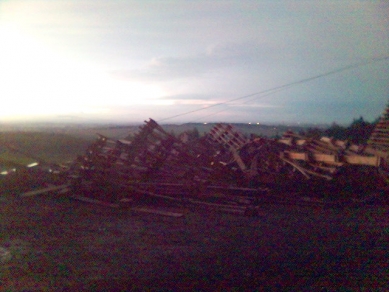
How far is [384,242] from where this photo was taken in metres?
6.68

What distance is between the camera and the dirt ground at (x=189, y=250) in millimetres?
4734

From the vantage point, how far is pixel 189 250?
5.95m

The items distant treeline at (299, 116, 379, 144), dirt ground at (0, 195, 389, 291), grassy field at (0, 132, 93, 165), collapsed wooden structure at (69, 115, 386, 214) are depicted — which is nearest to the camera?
dirt ground at (0, 195, 389, 291)

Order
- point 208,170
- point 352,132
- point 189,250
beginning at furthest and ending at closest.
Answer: point 352,132 < point 208,170 < point 189,250

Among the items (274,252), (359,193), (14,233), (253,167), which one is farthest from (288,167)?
(14,233)

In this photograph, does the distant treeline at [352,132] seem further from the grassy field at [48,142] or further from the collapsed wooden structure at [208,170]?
the grassy field at [48,142]

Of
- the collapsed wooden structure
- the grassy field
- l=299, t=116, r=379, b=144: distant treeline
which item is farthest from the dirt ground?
l=299, t=116, r=379, b=144: distant treeline

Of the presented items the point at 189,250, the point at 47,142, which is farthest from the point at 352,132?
the point at 47,142

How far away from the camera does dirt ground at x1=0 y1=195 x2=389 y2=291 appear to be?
15.5 feet

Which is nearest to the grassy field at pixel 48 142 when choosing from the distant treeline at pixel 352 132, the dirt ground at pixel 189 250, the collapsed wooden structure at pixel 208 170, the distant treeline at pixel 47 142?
the distant treeline at pixel 47 142

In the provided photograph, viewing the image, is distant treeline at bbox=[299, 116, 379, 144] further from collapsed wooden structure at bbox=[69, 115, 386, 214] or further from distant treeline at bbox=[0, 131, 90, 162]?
distant treeline at bbox=[0, 131, 90, 162]

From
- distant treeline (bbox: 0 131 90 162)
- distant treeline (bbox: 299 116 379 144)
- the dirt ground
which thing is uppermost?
distant treeline (bbox: 299 116 379 144)

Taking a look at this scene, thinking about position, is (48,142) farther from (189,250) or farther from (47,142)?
(189,250)

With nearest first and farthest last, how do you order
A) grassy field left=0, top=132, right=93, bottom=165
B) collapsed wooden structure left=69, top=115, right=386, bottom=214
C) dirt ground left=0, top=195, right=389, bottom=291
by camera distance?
dirt ground left=0, top=195, right=389, bottom=291
collapsed wooden structure left=69, top=115, right=386, bottom=214
grassy field left=0, top=132, right=93, bottom=165
